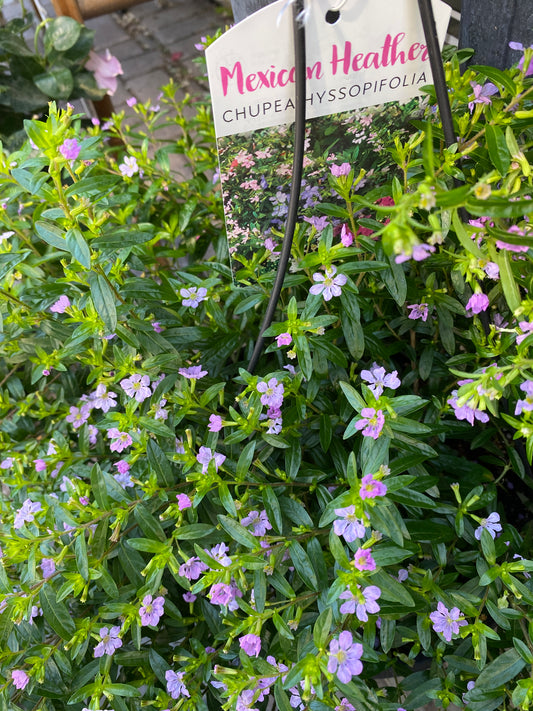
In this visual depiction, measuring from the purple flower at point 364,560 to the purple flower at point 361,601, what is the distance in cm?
3

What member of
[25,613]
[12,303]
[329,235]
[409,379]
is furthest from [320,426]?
[12,303]

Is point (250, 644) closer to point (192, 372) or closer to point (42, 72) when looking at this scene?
point (192, 372)

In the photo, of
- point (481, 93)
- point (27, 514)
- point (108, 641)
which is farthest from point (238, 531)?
point (481, 93)

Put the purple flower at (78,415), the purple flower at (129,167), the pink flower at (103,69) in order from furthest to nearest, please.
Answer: the pink flower at (103,69) < the purple flower at (129,167) < the purple flower at (78,415)

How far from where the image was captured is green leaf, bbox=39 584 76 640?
0.92 m

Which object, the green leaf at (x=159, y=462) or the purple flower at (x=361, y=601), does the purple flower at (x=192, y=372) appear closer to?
the green leaf at (x=159, y=462)

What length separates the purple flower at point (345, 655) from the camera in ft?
2.53

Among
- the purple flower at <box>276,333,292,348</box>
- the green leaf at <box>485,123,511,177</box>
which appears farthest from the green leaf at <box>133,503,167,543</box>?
the green leaf at <box>485,123,511,177</box>

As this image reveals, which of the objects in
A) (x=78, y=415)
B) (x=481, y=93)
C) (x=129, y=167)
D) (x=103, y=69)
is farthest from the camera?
(x=103, y=69)

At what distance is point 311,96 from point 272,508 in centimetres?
61

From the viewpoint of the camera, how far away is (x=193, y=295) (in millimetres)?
1094

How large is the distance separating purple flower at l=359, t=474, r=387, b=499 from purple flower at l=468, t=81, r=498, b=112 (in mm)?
575

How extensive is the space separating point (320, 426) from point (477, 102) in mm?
549

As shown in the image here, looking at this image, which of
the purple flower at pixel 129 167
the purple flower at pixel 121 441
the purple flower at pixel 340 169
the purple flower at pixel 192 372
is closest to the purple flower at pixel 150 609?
the purple flower at pixel 121 441
